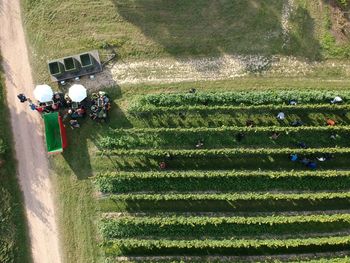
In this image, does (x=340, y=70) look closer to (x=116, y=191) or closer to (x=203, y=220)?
(x=203, y=220)

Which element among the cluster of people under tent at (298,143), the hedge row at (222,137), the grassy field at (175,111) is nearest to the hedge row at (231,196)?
the grassy field at (175,111)

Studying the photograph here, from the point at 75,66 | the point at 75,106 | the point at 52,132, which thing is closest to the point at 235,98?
the point at 75,106

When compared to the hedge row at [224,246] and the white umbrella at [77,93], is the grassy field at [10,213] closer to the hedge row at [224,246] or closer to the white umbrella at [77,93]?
the white umbrella at [77,93]

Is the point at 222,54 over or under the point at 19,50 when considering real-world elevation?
under

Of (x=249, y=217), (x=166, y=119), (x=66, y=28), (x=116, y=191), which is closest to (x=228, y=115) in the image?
(x=166, y=119)

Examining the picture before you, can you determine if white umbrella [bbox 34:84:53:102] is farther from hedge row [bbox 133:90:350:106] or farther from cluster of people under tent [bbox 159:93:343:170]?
cluster of people under tent [bbox 159:93:343:170]
